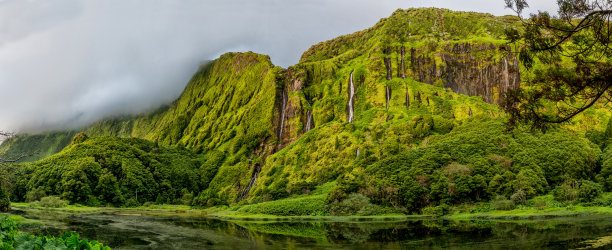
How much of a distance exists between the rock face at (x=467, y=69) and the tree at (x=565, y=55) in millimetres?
152735

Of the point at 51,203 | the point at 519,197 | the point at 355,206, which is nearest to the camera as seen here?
the point at 519,197

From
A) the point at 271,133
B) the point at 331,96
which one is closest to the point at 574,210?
the point at 331,96

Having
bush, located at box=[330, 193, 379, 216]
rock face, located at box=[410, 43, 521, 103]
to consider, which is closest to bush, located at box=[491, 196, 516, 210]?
bush, located at box=[330, 193, 379, 216]

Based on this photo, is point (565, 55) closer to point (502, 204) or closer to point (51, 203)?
point (502, 204)

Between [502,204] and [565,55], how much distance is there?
64560 mm

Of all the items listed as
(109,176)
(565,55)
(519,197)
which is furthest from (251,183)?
(565,55)

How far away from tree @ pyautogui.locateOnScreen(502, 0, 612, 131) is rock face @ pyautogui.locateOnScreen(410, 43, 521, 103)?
152735 millimetres

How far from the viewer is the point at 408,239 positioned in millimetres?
46375

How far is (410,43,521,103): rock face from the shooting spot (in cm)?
16838

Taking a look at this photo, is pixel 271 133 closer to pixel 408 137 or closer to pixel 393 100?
pixel 393 100

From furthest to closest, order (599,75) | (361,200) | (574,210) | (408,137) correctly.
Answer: (408,137) < (361,200) < (574,210) < (599,75)

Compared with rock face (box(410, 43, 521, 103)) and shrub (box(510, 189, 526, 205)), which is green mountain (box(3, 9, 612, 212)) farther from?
shrub (box(510, 189, 526, 205))

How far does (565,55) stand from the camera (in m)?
20.5

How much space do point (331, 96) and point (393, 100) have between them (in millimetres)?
35482
